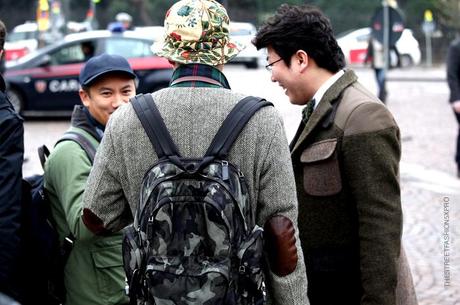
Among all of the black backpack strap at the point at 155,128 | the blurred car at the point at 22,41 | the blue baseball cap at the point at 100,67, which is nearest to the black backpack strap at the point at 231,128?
the black backpack strap at the point at 155,128

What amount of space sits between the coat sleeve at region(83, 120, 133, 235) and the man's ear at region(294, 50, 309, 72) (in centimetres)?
77

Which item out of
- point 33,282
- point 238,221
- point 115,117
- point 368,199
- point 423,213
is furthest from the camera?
point 423,213

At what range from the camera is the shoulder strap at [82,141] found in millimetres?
A: 3471

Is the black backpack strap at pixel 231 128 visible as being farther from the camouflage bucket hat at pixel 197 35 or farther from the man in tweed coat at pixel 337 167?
the man in tweed coat at pixel 337 167

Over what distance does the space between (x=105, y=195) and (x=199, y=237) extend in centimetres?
41

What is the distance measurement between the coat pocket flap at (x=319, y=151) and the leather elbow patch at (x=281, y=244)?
1.50ft

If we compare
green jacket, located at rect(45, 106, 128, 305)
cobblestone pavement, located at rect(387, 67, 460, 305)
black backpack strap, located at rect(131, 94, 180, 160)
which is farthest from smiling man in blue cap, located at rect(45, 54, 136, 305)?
cobblestone pavement, located at rect(387, 67, 460, 305)

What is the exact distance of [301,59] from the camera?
323 centimetres

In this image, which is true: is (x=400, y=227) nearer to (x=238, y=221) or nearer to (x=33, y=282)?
(x=238, y=221)

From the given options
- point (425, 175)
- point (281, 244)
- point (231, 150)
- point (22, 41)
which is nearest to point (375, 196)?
point (281, 244)

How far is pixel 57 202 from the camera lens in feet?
11.6

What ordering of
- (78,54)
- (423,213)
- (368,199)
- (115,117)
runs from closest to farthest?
(115,117) → (368,199) → (423,213) → (78,54)

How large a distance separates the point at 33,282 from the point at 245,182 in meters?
1.15

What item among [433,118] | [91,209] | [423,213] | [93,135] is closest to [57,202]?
[93,135]
